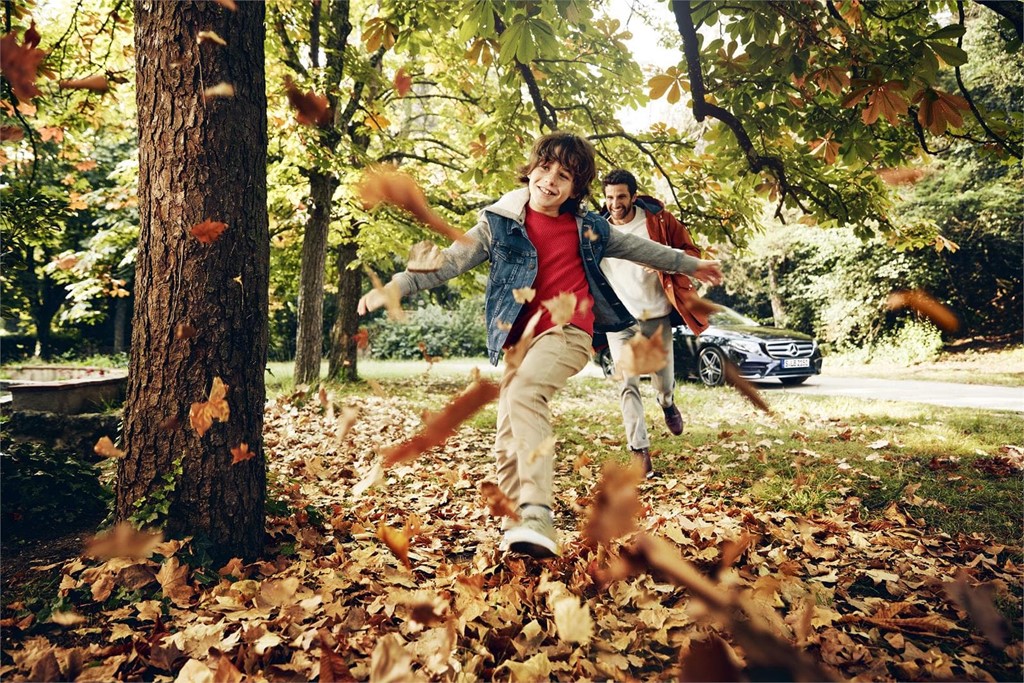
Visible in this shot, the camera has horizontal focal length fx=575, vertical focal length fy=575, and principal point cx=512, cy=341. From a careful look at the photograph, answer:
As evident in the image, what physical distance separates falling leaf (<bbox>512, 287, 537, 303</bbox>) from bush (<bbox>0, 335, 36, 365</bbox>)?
21705mm

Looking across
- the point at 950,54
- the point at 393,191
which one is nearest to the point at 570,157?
the point at 950,54

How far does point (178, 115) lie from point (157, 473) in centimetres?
161

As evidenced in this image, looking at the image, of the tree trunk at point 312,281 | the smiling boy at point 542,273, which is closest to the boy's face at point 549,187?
the smiling boy at point 542,273

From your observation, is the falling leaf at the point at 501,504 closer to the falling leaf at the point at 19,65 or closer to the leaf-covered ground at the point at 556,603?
the leaf-covered ground at the point at 556,603

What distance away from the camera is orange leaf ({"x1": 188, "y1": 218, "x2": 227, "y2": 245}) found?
8.46 ft

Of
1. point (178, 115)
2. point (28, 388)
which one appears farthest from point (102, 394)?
point (178, 115)

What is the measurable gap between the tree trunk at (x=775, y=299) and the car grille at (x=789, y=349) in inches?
369

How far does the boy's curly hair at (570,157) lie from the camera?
2.88m

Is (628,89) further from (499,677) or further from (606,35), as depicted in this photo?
(499,677)

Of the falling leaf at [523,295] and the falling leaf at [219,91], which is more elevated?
the falling leaf at [219,91]

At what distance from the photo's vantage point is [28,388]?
518 centimetres

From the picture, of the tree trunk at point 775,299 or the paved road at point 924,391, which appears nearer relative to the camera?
the paved road at point 924,391

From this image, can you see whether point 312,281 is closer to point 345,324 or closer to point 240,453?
point 345,324

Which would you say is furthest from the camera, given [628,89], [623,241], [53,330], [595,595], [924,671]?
[53,330]
